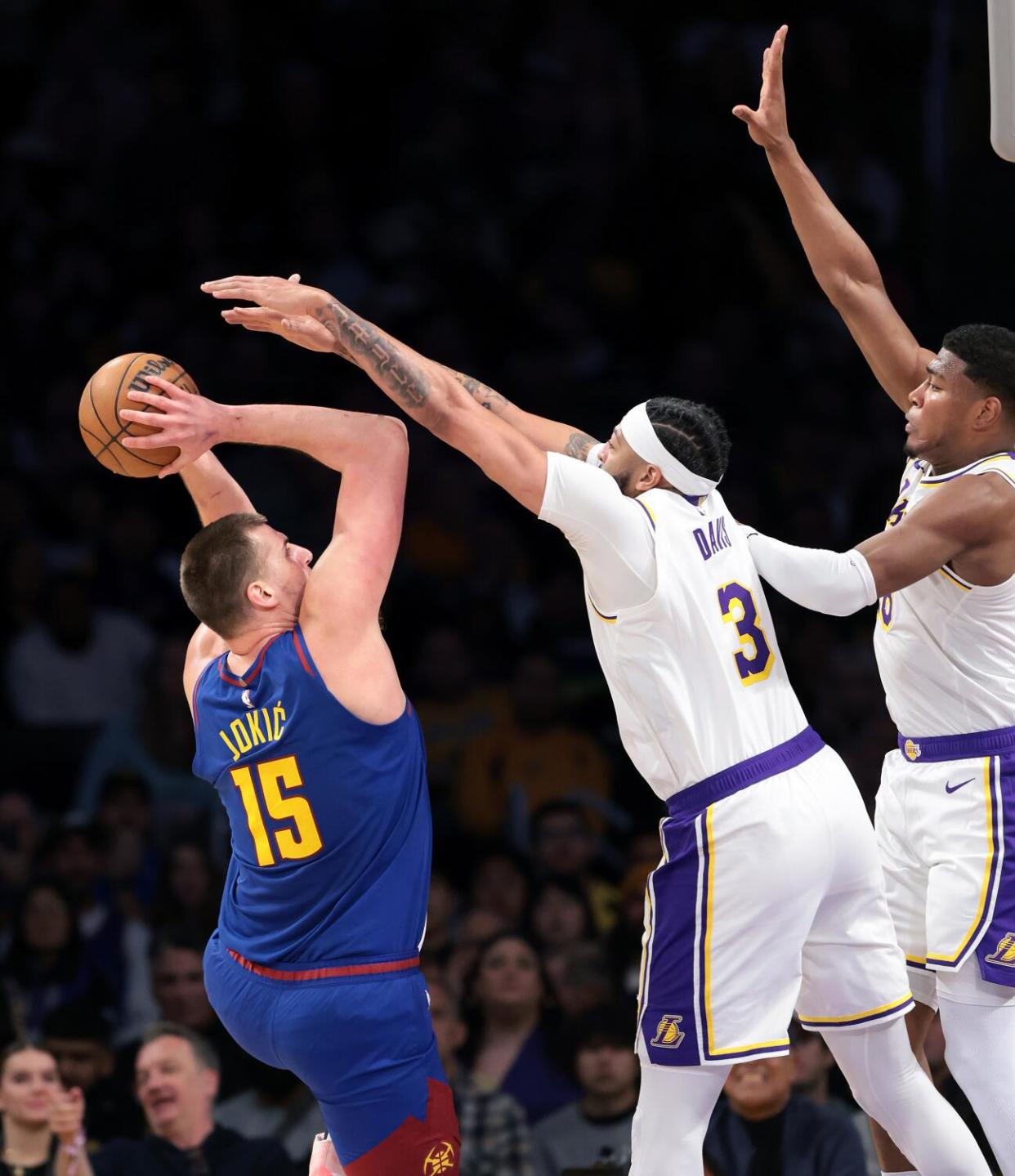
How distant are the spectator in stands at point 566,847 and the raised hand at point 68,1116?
254 centimetres

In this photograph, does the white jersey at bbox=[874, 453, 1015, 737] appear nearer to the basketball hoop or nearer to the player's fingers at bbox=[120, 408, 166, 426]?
the basketball hoop

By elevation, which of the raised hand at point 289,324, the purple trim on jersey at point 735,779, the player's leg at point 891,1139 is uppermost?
the raised hand at point 289,324

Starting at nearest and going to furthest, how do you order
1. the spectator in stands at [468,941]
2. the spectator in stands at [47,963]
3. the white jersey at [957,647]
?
the white jersey at [957,647] → the spectator in stands at [468,941] → the spectator in stands at [47,963]

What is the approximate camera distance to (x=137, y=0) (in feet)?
39.2

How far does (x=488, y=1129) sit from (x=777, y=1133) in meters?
1.21

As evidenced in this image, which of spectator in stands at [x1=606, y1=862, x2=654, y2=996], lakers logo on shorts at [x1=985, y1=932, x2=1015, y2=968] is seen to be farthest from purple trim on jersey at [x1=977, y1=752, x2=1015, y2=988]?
spectator in stands at [x1=606, y1=862, x2=654, y2=996]

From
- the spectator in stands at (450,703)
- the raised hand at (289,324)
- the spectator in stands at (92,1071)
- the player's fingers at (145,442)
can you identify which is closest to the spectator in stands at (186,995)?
the spectator in stands at (92,1071)

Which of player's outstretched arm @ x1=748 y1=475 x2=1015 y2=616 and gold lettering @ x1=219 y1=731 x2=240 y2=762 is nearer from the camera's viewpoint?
gold lettering @ x1=219 y1=731 x2=240 y2=762

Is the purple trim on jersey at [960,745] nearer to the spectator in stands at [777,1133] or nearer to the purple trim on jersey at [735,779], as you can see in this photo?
the purple trim on jersey at [735,779]

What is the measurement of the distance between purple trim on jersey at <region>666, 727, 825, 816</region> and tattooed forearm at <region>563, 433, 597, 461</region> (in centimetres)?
115

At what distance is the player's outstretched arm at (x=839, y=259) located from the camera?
18.4ft

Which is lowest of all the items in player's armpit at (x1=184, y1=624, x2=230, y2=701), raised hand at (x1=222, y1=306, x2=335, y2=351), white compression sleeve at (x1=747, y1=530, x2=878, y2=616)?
white compression sleeve at (x1=747, y1=530, x2=878, y2=616)

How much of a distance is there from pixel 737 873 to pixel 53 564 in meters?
6.65

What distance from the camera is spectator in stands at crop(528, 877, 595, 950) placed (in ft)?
25.6
